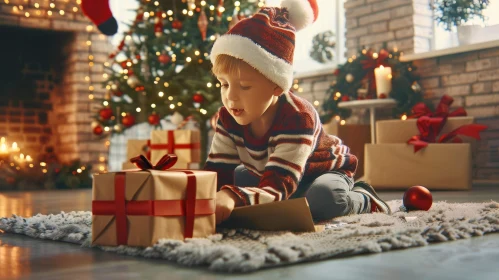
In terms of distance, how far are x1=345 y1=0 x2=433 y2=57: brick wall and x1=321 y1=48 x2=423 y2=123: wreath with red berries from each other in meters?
0.16

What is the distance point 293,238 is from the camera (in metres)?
1.30

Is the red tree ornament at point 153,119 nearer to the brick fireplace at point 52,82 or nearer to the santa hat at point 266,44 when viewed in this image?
the brick fireplace at point 52,82

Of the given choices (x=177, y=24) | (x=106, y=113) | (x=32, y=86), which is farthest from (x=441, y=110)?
(x=32, y=86)

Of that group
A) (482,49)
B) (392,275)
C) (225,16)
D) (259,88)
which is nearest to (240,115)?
(259,88)

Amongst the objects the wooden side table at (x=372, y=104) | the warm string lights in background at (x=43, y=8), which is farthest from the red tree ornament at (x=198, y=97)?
the warm string lights in background at (x=43, y=8)

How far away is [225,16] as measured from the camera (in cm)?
445

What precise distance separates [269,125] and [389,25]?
137 inches

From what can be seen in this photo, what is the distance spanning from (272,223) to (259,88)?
1.21ft

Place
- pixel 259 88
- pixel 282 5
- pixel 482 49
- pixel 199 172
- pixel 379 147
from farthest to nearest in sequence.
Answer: pixel 482 49, pixel 379 147, pixel 282 5, pixel 259 88, pixel 199 172

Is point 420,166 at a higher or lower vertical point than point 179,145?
lower

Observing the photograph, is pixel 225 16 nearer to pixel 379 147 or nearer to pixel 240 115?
pixel 379 147

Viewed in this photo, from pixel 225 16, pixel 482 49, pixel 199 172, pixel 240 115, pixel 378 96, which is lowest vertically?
pixel 199 172

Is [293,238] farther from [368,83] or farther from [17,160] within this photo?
[17,160]

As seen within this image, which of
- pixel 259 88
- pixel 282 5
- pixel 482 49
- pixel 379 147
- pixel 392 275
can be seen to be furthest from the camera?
pixel 482 49
